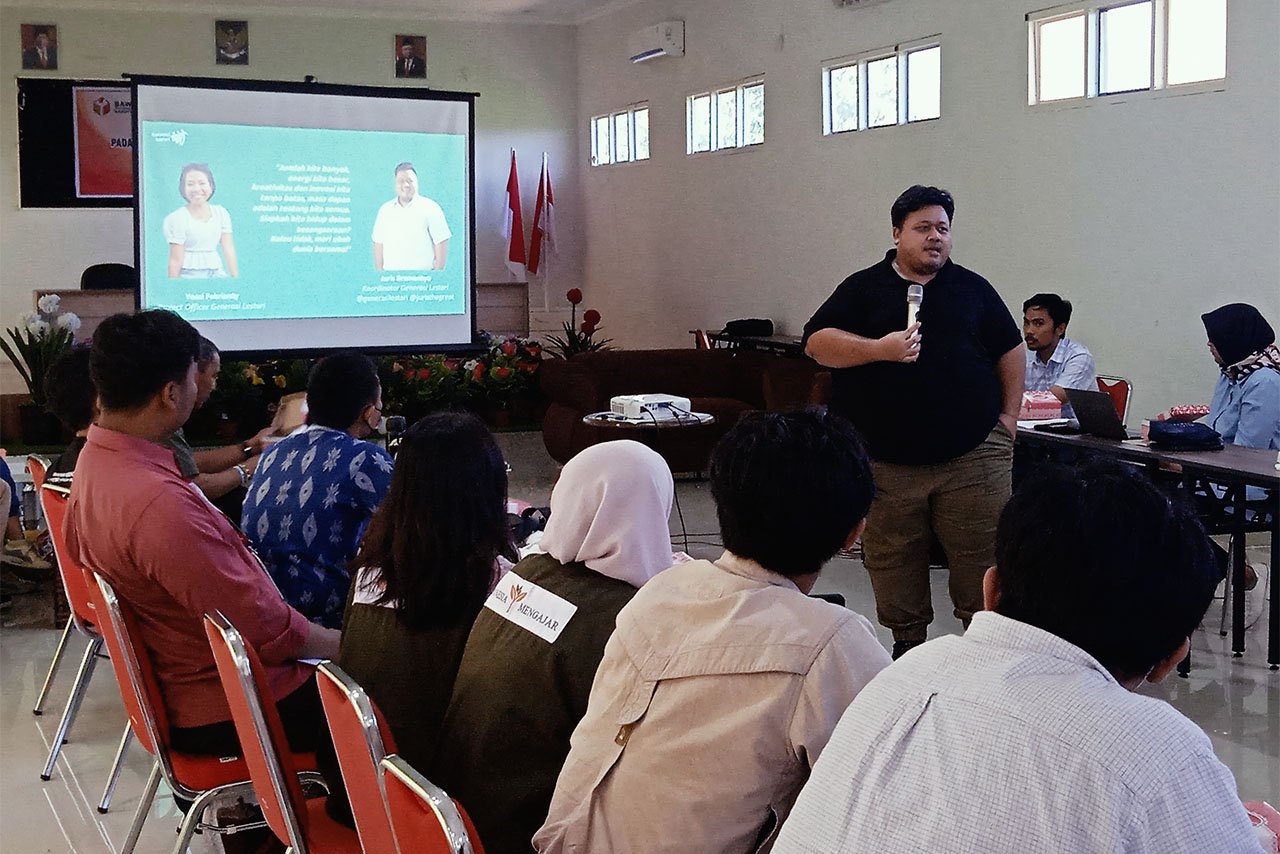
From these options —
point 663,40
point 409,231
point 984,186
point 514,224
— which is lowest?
point 409,231

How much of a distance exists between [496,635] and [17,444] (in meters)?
7.35

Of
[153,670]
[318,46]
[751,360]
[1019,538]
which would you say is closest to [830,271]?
[751,360]

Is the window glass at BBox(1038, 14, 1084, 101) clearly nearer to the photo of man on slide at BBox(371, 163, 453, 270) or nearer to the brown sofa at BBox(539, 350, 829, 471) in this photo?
the brown sofa at BBox(539, 350, 829, 471)

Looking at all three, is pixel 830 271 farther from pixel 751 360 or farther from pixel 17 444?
pixel 17 444

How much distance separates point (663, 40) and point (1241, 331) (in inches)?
255

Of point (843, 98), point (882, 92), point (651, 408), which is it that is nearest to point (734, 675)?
point (651, 408)

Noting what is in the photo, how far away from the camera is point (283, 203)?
6598 millimetres


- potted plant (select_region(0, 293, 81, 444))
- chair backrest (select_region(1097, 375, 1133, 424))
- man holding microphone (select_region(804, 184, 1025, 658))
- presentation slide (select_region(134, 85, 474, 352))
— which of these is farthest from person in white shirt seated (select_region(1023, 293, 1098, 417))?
potted plant (select_region(0, 293, 81, 444))

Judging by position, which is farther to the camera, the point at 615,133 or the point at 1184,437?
the point at 615,133

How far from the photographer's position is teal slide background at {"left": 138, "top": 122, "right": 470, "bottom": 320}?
629cm

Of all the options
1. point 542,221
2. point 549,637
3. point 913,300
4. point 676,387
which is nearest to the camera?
point 549,637

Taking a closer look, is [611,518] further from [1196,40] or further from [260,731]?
[1196,40]

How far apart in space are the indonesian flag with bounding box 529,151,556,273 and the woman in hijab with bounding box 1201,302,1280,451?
802cm

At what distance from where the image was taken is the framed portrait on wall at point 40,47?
1112cm
